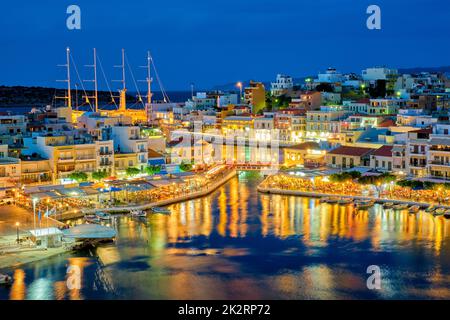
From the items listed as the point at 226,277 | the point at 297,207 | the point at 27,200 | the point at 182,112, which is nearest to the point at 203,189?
the point at 297,207

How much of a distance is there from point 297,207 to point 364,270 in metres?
4.77

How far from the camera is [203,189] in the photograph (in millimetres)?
16625

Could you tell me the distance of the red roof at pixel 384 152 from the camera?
17531 millimetres

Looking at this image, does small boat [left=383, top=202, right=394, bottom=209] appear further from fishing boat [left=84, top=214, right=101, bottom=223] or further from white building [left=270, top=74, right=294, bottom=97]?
white building [left=270, top=74, right=294, bottom=97]

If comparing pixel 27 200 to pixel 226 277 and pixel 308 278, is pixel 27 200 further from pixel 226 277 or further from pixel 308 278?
pixel 308 278

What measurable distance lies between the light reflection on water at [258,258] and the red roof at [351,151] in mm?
4236

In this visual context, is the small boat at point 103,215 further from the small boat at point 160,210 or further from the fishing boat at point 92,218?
the small boat at point 160,210

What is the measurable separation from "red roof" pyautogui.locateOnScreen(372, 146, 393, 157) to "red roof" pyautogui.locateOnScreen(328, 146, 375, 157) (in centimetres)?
50

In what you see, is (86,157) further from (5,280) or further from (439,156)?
(439,156)

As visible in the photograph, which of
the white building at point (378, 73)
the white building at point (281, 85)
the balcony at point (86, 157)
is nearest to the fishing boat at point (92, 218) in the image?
the balcony at point (86, 157)

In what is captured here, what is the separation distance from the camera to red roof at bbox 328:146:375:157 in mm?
18609

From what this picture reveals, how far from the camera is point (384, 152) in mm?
17719

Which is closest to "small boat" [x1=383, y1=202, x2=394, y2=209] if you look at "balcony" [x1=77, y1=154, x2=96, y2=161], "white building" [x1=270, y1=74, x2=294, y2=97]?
"balcony" [x1=77, y1=154, x2=96, y2=161]

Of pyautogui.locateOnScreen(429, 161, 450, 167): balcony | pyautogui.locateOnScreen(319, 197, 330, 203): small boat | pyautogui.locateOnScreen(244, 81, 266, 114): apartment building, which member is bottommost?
pyautogui.locateOnScreen(319, 197, 330, 203): small boat
